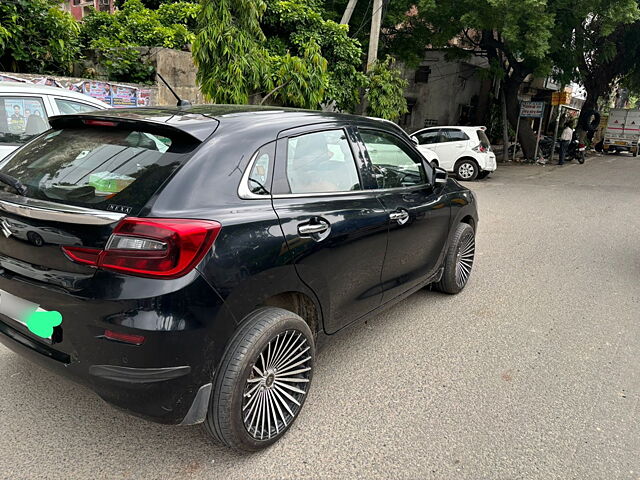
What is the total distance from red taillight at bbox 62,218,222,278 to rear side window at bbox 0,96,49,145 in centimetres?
393

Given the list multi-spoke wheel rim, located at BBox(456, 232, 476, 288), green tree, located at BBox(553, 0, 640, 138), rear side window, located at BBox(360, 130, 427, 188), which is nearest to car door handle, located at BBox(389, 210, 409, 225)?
rear side window, located at BBox(360, 130, 427, 188)

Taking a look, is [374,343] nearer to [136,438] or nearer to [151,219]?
[136,438]

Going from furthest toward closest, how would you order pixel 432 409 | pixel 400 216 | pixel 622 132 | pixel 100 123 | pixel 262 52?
pixel 622 132
pixel 262 52
pixel 400 216
pixel 432 409
pixel 100 123

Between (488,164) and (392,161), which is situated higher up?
(392,161)

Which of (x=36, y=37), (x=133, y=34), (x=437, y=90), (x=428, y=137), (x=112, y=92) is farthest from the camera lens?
(x=437, y=90)

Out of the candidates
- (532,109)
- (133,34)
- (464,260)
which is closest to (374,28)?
(133,34)

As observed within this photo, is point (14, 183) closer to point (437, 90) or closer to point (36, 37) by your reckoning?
point (36, 37)

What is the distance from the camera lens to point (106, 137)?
8.00 ft

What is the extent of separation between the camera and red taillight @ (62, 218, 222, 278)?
77.3 inches

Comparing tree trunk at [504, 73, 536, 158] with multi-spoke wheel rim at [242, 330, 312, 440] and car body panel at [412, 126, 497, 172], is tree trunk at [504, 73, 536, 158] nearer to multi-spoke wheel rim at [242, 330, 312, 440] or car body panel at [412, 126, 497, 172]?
car body panel at [412, 126, 497, 172]

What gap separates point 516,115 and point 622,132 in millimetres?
11850

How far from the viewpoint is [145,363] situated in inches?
77.2

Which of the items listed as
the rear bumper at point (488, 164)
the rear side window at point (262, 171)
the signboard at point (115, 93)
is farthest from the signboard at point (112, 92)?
the rear bumper at point (488, 164)

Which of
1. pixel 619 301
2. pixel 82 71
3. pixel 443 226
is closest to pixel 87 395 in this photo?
pixel 443 226
